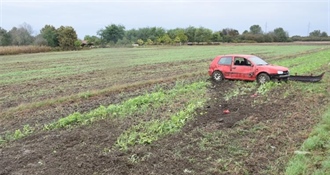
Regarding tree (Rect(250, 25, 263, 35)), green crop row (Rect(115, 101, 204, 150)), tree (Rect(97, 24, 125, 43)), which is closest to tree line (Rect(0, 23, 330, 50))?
tree (Rect(97, 24, 125, 43))

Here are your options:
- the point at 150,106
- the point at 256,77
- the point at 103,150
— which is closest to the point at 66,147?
the point at 103,150

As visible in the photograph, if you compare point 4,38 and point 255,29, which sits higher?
point 255,29

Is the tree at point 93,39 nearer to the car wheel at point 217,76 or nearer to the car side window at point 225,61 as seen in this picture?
the car wheel at point 217,76

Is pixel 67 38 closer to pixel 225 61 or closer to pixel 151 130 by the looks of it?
pixel 225 61

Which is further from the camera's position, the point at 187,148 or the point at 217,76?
the point at 217,76

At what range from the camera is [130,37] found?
131 meters

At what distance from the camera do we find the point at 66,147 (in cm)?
768

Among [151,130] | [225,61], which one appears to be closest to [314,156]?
[151,130]

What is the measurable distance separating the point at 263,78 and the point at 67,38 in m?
77.0

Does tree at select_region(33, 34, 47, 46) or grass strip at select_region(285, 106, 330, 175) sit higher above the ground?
tree at select_region(33, 34, 47, 46)

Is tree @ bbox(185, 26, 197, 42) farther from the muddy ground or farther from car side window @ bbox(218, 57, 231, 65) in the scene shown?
the muddy ground

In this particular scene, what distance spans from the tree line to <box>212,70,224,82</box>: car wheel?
242ft

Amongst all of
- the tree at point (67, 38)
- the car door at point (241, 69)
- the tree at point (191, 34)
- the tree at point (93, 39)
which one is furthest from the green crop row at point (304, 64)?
the tree at point (191, 34)

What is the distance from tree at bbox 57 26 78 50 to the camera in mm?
83750
